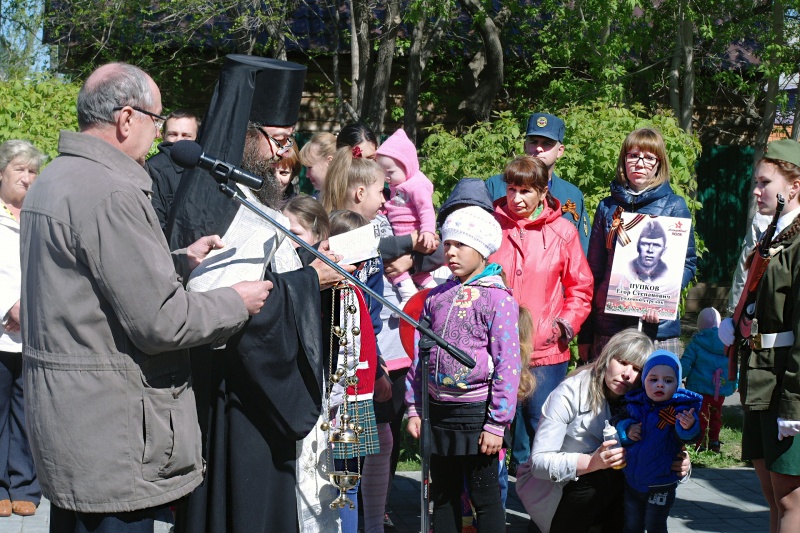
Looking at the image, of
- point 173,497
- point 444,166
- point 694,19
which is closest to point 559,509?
point 173,497

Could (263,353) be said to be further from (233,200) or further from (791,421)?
(791,421)

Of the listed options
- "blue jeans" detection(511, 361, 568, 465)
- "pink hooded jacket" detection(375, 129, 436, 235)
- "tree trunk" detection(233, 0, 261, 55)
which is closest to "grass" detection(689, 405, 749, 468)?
"blue jeans" detection(511, 361, 568, 465)

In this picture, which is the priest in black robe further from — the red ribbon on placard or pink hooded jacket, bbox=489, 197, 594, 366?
the red ribbon on placard

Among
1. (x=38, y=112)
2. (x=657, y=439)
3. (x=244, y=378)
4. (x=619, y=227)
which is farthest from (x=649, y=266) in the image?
(x=38, y=112)

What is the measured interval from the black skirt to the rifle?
1.18 meters

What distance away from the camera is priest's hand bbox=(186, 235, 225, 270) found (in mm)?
3367

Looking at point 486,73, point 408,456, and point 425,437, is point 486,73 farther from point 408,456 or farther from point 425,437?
point 425,437

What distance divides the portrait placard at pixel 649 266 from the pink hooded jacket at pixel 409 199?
1112mm

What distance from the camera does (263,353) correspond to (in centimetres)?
345

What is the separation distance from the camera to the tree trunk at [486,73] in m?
13.6

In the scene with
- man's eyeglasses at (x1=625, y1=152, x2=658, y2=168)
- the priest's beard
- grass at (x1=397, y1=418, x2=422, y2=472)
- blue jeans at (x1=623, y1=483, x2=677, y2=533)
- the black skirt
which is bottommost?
grass at (x1=397, y1=418, x2=422, y2=472)

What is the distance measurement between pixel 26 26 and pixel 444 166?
32.6ft

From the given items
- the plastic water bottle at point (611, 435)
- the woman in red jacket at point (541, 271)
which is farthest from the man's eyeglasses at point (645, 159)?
the plastic water bottle at point (611, 435)

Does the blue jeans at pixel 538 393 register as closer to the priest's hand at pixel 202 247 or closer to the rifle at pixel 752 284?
the rifle at pixel 752 284
